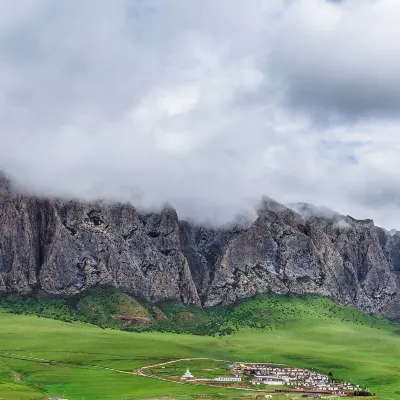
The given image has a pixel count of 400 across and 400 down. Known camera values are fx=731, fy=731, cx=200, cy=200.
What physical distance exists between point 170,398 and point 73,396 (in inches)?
1046

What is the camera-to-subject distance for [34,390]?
195m

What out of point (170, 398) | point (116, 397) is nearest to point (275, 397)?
point (170, 398)

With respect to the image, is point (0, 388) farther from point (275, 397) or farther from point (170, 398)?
point (275, 397)

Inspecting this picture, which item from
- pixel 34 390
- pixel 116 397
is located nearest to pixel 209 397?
pixel 116 397

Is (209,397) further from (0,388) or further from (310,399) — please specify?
(0,388)

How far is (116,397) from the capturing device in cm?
19125

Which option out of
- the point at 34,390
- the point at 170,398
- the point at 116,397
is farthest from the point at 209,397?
the point at 34,390

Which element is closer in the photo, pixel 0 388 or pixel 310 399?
pixel 0 388

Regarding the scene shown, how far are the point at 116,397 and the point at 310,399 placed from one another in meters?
52.7

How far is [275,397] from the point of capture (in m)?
199

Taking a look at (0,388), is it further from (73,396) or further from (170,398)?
(170,398)

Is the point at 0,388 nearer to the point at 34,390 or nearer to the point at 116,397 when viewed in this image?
the point at 34,390

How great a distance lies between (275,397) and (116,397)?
43.1m

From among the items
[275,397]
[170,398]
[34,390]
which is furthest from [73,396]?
[275,397]
